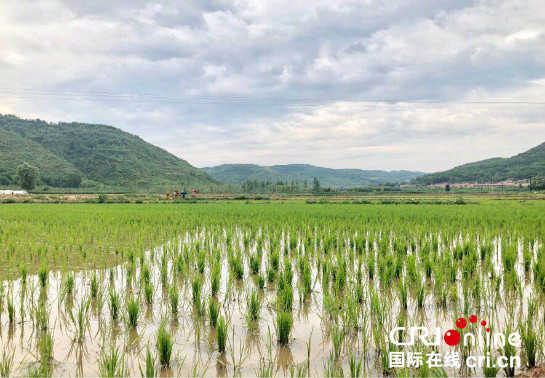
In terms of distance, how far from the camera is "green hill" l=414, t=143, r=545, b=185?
96.3m

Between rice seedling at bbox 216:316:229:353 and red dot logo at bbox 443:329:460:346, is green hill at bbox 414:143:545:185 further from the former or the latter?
rice seedling at bbox 216:316:229:353

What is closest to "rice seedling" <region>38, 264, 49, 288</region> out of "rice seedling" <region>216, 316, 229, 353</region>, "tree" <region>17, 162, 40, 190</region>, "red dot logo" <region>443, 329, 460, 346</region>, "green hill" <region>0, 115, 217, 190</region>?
"rice seedling" <region>216, 316, 229, 353</region>

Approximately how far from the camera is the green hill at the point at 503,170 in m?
96.3

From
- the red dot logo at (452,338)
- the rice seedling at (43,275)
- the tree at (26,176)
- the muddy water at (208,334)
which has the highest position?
the tree at (26,176)

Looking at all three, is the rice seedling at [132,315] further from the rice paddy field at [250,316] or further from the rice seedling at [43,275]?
the rice seedling at [43,275]

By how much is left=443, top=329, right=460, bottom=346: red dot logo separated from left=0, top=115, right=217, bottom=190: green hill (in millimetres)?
70811

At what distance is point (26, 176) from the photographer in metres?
57.4

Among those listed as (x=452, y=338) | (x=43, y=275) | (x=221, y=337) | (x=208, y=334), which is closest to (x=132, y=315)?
(x=208, y=334)

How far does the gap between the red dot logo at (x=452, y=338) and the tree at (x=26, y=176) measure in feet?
218

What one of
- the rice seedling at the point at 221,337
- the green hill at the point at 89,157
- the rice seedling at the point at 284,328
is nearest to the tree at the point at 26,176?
the green hill at the point at 89,157

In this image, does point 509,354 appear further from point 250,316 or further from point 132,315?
point 132,315

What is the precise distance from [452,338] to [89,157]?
99.9 m

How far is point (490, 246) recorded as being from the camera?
342 inches

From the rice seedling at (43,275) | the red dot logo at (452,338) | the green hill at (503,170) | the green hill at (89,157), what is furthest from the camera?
the green hill at (503,170)
